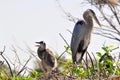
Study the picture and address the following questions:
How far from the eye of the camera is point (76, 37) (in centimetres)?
830

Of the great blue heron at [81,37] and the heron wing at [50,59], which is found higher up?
the great blue heron at [81,37]

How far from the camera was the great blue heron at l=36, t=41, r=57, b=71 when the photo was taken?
30.6 feet

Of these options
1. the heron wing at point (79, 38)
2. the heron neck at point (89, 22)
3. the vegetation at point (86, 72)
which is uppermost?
the heron neck at point (89, 22)

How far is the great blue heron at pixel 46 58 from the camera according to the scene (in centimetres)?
934

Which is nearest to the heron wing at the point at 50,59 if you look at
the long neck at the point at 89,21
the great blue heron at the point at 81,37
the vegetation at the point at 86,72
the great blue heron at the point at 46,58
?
the great blue heron at the point at 46,58

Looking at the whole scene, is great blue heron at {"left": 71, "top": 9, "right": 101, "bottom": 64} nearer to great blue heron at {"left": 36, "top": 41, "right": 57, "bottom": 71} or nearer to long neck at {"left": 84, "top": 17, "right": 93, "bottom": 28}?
long neck at {"left": 84, "top": 17, "right": 93, "bottom": 28}

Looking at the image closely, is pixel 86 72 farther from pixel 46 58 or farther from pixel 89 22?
pixel 46 58

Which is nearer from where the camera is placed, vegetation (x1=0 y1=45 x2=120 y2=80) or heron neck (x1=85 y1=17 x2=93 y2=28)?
vegetation (x1=0 y1=45 x2=120 y2=80)

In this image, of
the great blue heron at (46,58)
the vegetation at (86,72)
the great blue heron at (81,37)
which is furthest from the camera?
the great blue heron at (46,58)

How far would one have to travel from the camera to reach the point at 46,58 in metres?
9.65

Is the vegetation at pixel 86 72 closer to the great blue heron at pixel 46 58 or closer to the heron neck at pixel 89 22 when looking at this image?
the heron neck at pixel 89 22

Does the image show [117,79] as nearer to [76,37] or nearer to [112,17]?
[76,37]

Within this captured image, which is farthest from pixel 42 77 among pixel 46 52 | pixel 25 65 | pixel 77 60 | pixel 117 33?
pixel 117 33

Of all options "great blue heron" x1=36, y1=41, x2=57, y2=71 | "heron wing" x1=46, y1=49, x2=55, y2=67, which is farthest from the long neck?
"heron wing" x1=46, y1=49, x2=55, y2=67
